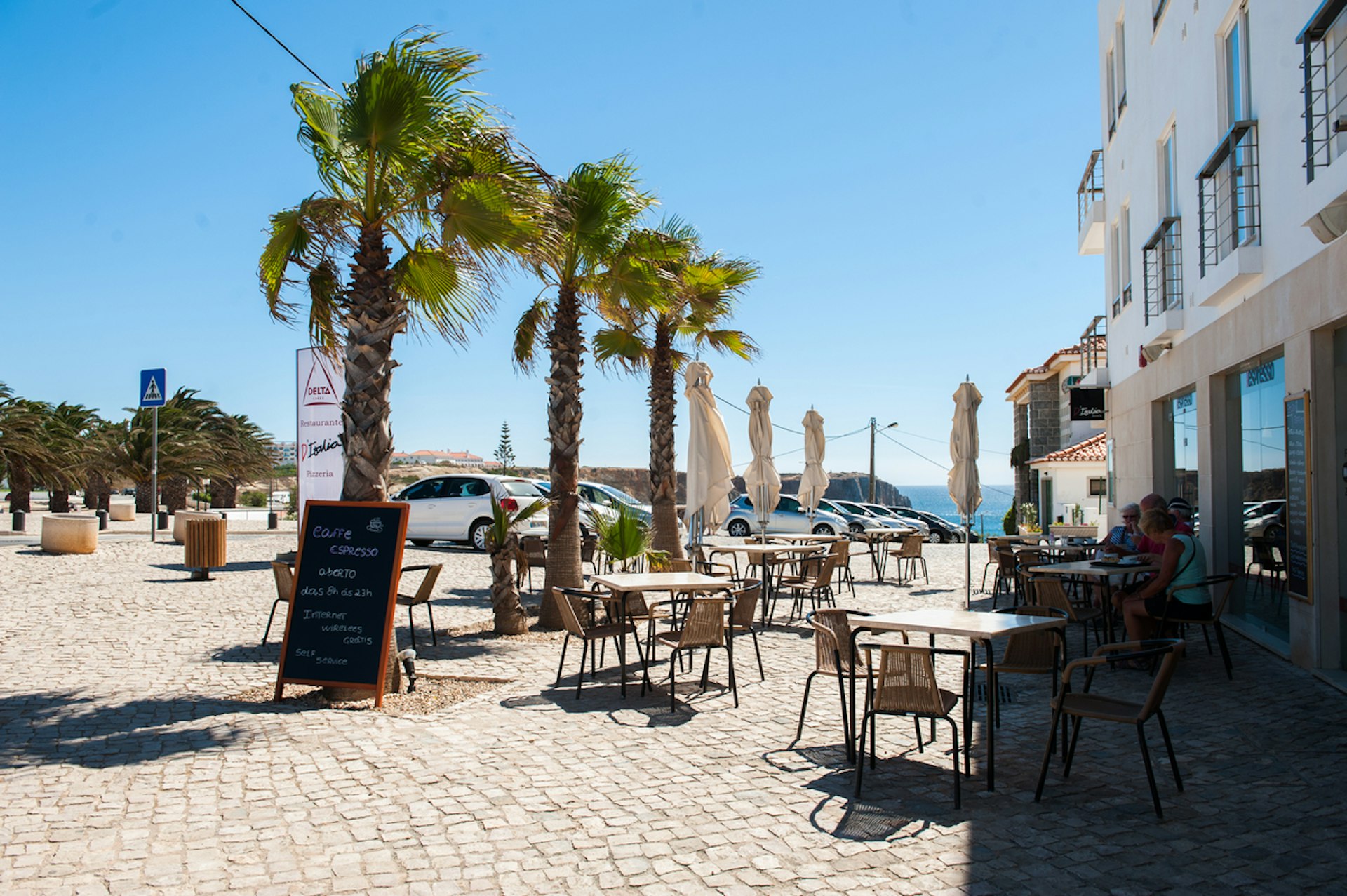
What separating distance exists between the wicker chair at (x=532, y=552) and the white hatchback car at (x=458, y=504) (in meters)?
5.43

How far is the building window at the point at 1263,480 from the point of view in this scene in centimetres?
855

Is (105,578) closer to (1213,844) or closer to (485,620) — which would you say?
(485,620)

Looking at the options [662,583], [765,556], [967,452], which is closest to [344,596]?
[662,583]

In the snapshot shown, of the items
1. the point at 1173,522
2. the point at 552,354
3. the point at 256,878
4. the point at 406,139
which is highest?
the point at 406,139

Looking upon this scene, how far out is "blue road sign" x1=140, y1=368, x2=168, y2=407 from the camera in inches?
719

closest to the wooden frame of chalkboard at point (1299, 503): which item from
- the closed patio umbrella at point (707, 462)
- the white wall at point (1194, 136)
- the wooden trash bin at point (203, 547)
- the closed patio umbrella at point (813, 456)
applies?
the white wall at point (1194, 136)

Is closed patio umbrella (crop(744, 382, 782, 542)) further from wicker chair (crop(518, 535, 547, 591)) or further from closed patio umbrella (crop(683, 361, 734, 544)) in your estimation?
wicker chair (crop(518, 535, 547, 591))

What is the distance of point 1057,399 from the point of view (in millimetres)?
29672

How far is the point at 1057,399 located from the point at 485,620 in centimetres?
2388

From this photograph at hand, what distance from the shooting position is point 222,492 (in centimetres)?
3728

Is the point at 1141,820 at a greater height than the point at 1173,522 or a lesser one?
lesser

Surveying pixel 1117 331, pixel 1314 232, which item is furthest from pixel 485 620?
pixel 1117 331

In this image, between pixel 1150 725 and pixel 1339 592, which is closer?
pixel 1150 725

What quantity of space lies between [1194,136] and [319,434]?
441 inches
